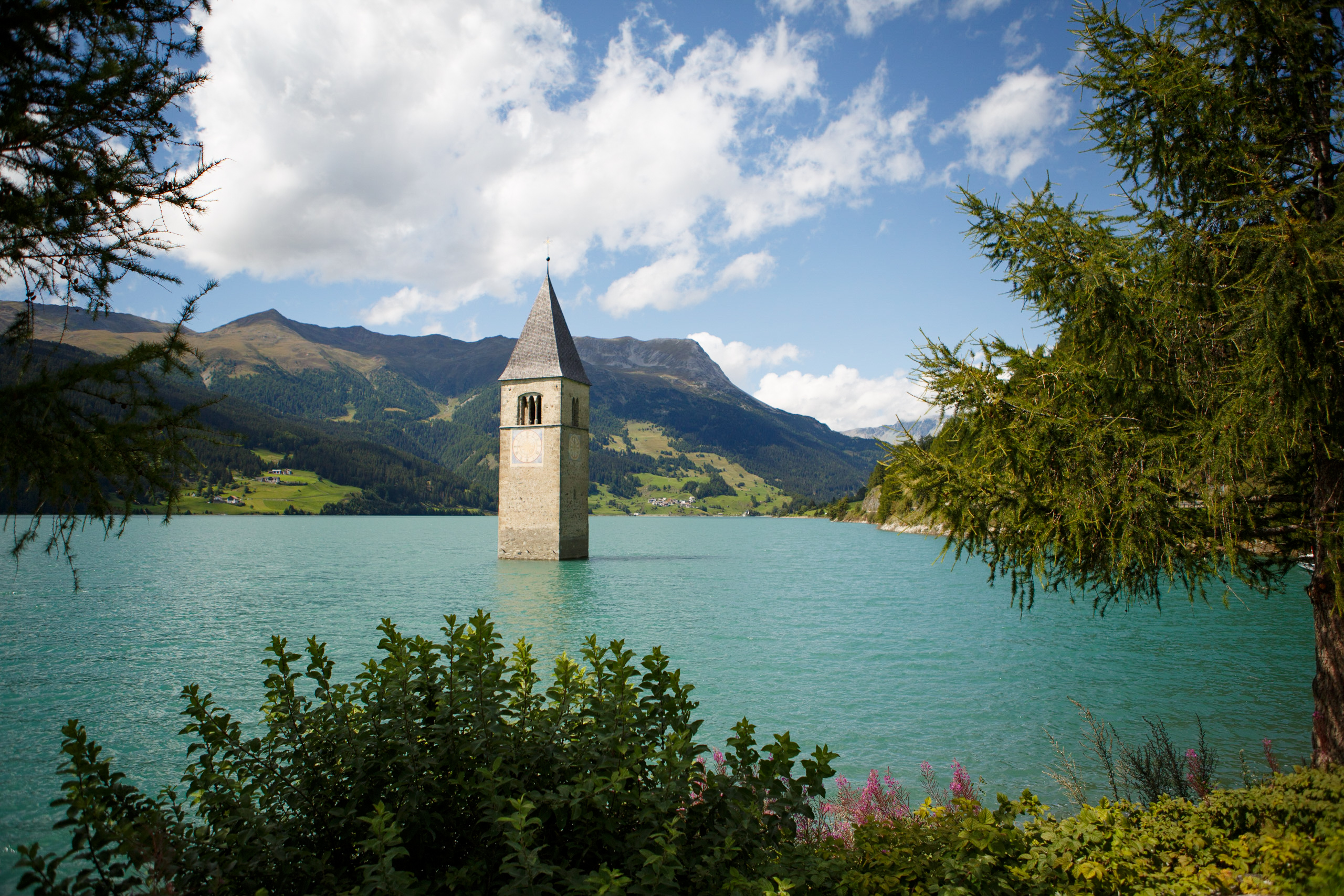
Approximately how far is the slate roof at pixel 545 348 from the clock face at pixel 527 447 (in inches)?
149

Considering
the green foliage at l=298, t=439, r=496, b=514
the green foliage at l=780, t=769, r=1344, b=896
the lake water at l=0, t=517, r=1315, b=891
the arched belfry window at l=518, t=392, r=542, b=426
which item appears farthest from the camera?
the green foliage at l=298, t=439, r=496, b=514

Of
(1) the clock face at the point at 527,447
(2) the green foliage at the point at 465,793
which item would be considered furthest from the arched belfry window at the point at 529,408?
(2) the green foliage at the point at 465,793

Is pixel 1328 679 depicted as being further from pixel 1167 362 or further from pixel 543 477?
pixel 543 477

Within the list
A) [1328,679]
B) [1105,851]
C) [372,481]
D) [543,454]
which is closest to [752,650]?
[1328,679]

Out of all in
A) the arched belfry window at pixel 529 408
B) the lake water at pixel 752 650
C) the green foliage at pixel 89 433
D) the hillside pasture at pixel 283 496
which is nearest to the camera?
the green foliage at pixel 89 433

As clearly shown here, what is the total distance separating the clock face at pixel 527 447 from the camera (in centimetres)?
4172

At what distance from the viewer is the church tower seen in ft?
136

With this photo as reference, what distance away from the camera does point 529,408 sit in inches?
1714

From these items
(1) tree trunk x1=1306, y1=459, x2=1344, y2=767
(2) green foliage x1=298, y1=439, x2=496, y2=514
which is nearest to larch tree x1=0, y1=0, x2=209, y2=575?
(1) tree trunk x1=1306, y1=459, x2=1344, y2=767

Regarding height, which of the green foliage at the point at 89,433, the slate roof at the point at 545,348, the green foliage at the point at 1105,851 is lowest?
the green foliage at the point at 1105,851

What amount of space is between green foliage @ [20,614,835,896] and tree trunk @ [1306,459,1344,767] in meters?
5.80

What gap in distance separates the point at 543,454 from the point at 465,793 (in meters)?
38.6

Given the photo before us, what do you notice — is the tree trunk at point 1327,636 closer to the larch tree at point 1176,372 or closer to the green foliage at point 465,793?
the larch tree at point 1176,372

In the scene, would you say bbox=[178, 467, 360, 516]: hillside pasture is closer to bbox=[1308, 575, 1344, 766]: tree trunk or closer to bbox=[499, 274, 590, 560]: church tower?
bbox=[499, 274, 590, 560]: church tower
